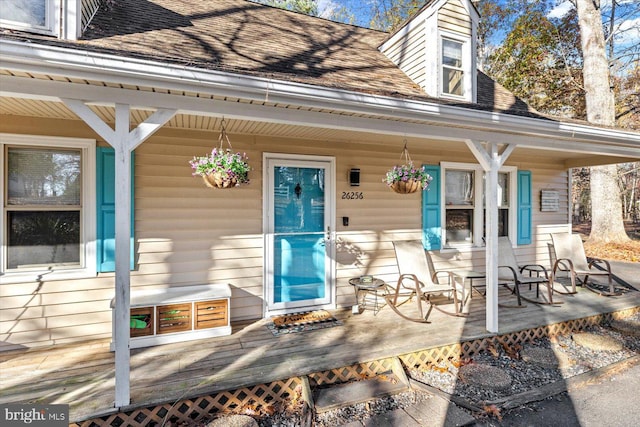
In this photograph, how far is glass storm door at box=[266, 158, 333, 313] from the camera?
4117 mm

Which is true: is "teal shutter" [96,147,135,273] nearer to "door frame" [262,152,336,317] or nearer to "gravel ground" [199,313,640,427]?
"door frame" [262,152,336,317]

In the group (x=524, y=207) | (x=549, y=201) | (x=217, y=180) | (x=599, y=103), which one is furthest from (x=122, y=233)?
(x=599, y=103)

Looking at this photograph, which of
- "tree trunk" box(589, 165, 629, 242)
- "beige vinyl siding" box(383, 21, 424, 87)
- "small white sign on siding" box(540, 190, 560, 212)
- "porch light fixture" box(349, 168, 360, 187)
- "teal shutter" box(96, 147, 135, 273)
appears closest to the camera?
"teal shutter" box(96, 147, 135, 273)

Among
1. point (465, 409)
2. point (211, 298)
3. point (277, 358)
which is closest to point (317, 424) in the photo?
point (277, 358)

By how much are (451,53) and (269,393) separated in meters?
4.85

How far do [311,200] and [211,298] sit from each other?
1708mm

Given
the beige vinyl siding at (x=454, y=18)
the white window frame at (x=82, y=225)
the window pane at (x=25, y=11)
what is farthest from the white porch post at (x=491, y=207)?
the window pane at (x=25, y=11)

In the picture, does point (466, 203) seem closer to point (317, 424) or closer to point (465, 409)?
point (465, 409)

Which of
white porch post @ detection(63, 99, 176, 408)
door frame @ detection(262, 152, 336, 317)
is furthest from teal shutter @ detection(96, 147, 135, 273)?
door frame @ detection(262, 152, 336, 317)

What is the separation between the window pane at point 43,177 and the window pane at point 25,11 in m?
1.12

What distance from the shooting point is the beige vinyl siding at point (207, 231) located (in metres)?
3.23

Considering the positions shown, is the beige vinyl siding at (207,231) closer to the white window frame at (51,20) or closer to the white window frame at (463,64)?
A: the white window frame at (463,64)

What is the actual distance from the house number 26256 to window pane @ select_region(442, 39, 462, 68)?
7.30 feet

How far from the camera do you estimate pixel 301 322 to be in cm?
388
